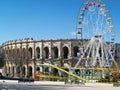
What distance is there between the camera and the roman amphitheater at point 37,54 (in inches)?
3575

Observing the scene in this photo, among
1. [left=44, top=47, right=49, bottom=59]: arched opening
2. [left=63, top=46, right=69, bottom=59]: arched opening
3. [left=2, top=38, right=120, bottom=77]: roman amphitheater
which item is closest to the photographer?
[left=2, top=38, right=120, bottom=77]: roman amphitheater

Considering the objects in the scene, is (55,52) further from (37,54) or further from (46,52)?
(37,54)

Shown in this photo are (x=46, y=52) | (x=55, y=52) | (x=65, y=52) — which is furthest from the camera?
(x=46, y=52)

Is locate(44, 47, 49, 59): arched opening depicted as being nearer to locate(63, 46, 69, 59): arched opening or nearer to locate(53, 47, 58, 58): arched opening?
locate(53, 47, 58, 58): arched opening

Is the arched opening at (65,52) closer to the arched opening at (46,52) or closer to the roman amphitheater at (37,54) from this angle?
the roman amphitheater at (37,54)

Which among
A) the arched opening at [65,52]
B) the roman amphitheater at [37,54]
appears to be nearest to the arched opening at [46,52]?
the roman amphitheater at [37,54]

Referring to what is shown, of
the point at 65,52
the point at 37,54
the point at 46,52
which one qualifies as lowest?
the point at 37,54

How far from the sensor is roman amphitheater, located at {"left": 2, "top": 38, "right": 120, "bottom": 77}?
90.8 m

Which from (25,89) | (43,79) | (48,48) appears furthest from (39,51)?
(25,89)

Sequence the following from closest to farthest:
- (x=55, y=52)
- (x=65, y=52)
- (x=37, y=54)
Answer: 1. (x=65, y=52)
2. (x=55, y=52)
3. (x=37, y=54)

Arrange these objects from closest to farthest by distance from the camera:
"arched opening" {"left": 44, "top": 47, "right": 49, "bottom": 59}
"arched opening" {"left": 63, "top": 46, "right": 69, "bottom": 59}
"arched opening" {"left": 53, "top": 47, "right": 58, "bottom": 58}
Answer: "arched opening" {"left": 63, "top": 46, "right": 69, "bottom": 59}
"arched opening" {"left": 53, "top": 47, "right": 58, "bottom": 58}
"arched opening" {"left": 44, "top": 47, "right": 49, "bottom": 59}

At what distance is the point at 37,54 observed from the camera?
318ft

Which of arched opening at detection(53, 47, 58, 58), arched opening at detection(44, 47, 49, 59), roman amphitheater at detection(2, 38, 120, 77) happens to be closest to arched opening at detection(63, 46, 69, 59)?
roman amphitheater at detection(2, 38, 120, 77)

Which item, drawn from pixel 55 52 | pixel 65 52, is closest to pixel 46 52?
pixel 55 52
